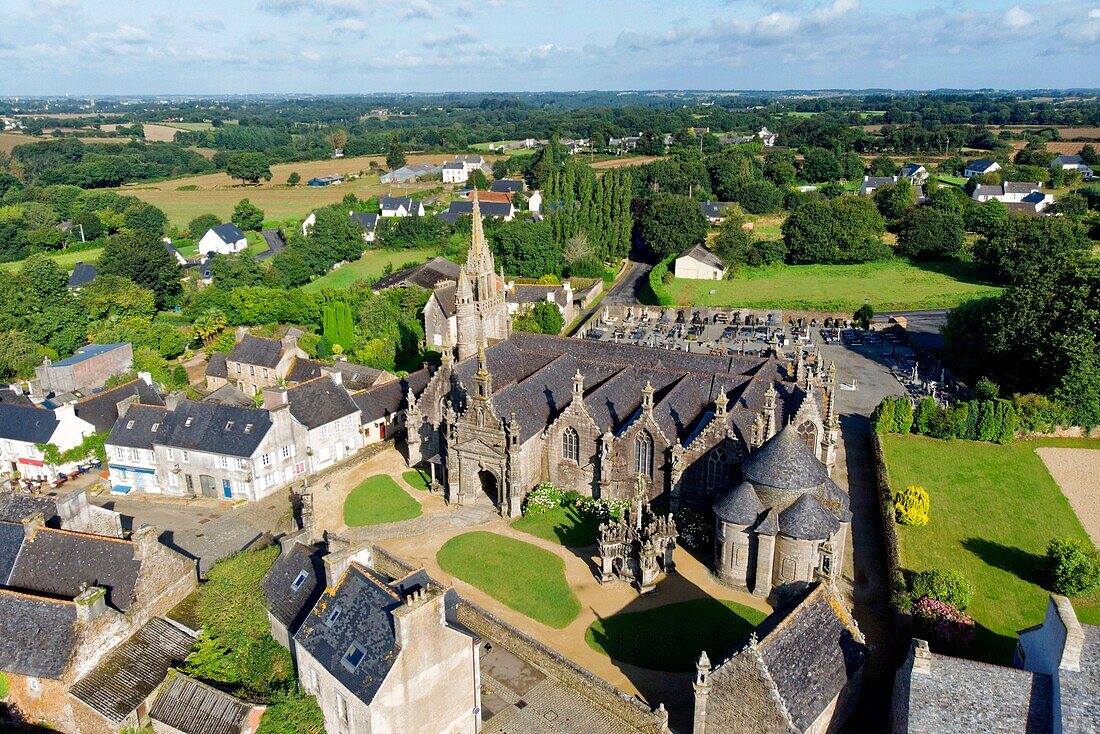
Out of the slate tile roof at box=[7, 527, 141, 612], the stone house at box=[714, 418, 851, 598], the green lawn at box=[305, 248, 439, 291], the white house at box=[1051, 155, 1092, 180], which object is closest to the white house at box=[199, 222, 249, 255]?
the green lawn at box=[305, 248, 439, 291]

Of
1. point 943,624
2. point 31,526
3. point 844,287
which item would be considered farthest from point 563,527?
point 844,287

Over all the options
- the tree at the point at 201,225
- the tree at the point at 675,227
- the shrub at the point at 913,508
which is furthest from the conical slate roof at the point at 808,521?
the tree at the point at 201,225

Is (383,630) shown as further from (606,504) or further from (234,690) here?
(606,504)

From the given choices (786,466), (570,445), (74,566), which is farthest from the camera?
(570,445)

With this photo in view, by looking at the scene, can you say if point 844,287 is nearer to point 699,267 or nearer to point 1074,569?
point 699,267

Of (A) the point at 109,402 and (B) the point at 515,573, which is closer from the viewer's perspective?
(B) the point at 515,573

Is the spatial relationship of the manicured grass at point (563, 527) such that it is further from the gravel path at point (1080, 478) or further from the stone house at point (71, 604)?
the gravel path at point (1080, 478)

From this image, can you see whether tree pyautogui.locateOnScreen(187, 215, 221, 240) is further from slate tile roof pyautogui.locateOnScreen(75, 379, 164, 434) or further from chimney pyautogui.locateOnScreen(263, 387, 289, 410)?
chimney pyautogui.locateOnScreen(263, 387, 289, 410)
